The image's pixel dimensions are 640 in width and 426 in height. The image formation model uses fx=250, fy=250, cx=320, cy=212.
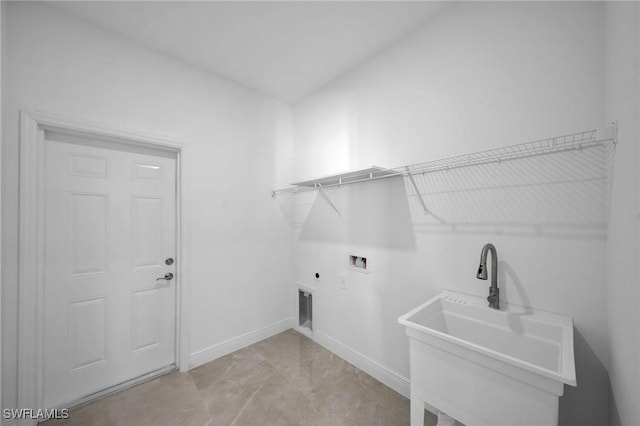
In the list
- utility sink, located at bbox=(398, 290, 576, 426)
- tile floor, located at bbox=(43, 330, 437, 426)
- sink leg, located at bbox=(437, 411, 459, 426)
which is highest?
utility sink, located at bbox=(398, 290, 576, 426)

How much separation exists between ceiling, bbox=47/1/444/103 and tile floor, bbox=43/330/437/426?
110 inches

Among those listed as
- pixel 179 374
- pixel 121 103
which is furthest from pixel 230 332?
pixel 121 103

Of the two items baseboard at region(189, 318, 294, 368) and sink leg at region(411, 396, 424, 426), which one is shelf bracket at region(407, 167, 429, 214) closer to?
sink leg at region(411, 396, 424, 426)

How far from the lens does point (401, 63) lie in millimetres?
1995

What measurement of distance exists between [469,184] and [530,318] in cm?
80

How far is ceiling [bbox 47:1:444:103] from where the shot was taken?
5.65ft

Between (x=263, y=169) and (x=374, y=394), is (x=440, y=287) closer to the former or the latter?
(x=374, y=394)

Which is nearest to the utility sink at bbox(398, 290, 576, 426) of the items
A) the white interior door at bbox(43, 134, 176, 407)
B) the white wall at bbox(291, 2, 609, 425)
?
the white wall at bbox(291, 2, 609, 425)

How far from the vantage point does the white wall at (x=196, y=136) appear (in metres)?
1.59

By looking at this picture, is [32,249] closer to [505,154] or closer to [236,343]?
[236,343]

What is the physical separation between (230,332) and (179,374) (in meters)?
0.52

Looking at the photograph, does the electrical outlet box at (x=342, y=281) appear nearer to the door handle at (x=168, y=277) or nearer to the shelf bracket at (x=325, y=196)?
the shelf bracket at (x=325, y=196)

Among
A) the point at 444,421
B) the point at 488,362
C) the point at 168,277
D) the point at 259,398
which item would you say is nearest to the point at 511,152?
the point at 488,362

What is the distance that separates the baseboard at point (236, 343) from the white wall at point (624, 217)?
8.42 feet
